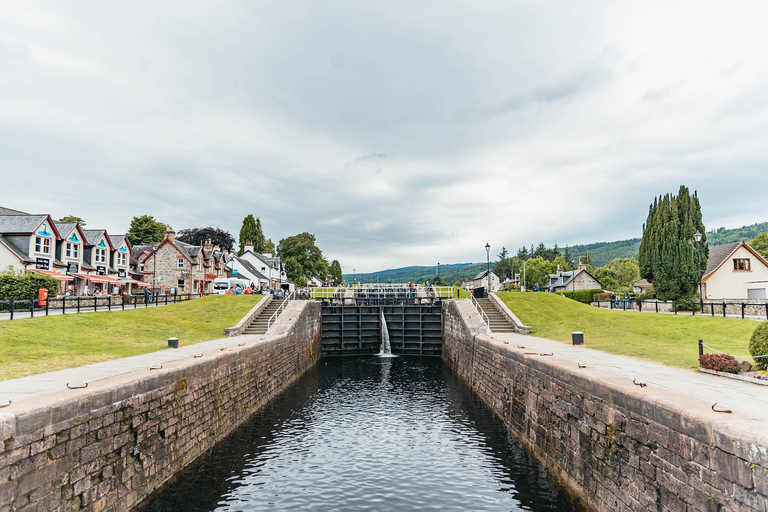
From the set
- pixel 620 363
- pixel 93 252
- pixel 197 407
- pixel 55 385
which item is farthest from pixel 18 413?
pixel 93 252

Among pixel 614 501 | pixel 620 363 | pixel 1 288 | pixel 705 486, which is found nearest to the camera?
pixel 705 486

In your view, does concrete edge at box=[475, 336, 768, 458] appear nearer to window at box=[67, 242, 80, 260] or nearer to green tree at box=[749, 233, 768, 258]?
window at box=[67, 242, 80, 260]

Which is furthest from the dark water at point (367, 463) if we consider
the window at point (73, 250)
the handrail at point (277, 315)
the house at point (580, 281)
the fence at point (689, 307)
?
the house at point (580, 281)

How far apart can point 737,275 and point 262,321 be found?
157 feet

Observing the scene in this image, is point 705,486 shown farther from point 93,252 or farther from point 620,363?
point 93,252

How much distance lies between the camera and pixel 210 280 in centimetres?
6406

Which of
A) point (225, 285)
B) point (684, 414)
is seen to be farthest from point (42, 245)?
point (684, 414)

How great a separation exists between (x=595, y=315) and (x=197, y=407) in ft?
86.2

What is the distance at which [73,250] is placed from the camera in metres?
43.9

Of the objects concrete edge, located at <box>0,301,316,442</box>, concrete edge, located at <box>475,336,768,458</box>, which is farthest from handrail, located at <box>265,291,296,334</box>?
concrete edge, located at <box>475,336,768,458</box>

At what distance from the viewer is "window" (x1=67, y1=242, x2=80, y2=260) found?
43.1 metres

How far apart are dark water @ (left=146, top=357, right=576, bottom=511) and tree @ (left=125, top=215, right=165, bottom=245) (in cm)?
7795

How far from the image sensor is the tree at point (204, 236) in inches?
3605

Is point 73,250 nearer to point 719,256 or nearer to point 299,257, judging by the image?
point 299,257
